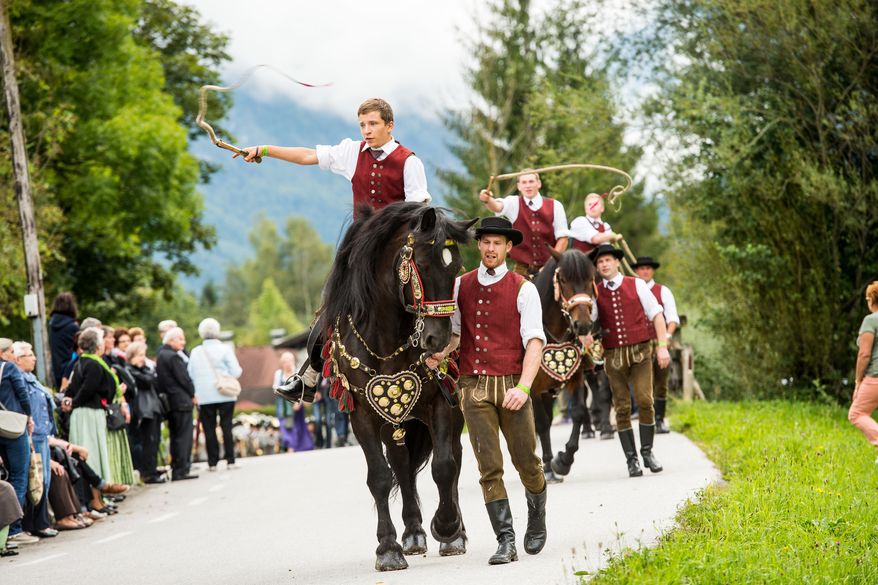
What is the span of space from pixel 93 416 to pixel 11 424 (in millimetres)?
3453

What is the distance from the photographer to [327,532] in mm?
11070

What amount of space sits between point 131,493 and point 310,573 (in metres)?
8.97

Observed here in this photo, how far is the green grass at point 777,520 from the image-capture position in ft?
22.6

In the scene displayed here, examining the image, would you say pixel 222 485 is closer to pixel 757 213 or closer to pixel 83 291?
pixel 757 213

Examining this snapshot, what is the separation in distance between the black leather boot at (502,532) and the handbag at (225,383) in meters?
11.1

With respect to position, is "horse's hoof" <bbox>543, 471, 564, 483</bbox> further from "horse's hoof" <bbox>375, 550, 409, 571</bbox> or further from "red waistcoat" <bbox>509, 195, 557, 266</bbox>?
"horse's hoof" <bbox>375, 550, 409, 571</bbox>

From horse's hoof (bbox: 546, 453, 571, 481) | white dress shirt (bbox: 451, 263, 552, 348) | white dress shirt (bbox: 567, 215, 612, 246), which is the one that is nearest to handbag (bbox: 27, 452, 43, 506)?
horse's hoof (bbox: 546, 453, 571, 481)

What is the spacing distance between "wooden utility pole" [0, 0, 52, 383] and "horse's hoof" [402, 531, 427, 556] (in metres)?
12.0

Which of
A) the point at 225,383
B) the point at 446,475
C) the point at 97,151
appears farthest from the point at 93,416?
the point at 97,151

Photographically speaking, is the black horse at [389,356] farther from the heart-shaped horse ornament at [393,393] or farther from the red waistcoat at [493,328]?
the red waistcoat at [493,328]

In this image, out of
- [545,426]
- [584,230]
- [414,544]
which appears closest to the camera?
[414,544]

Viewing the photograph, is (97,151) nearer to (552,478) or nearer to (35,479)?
(35,479)

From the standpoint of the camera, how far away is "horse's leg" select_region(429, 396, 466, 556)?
830cm

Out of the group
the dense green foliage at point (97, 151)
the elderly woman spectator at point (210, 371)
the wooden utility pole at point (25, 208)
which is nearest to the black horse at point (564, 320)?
the elderly woman spectator at point (210, 371)
